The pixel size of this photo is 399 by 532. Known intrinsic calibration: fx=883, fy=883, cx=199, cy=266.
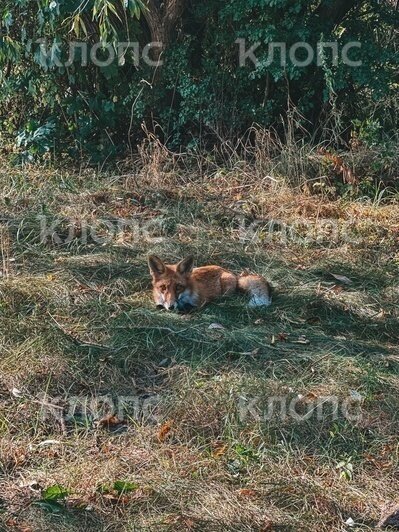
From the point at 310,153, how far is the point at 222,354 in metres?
4.62

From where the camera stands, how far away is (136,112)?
11.5 m

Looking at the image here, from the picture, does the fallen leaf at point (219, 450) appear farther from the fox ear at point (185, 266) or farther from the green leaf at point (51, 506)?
the fox ear at point (185, 266)

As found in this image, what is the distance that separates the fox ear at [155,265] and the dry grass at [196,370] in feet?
0.91

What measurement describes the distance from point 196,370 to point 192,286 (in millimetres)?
1402

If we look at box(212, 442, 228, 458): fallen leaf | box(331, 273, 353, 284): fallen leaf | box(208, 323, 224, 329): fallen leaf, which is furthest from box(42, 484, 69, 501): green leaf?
box(331, 273, 353, 284): fallen leaf

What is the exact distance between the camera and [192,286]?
24.5ft

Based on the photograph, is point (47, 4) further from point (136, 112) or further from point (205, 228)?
point (205, 228)

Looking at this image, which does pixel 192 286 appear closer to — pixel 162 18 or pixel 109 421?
pixel 109 421

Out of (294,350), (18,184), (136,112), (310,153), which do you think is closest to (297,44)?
(310,153)

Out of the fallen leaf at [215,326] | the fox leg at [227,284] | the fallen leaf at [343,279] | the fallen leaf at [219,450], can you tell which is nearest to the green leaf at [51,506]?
the fallen leaf at [219,450]

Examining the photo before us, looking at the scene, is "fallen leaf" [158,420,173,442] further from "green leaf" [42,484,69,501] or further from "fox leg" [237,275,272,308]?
"fox leg" [237,275,272,308]

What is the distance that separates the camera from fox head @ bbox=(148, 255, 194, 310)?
726cm

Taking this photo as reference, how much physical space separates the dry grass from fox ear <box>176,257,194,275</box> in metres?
0.38

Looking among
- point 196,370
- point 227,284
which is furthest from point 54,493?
point 227,284
